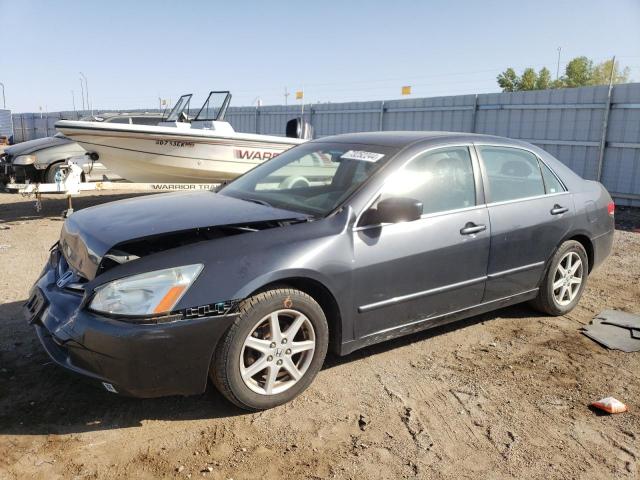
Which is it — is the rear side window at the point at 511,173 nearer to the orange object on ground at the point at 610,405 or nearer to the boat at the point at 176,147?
the orange object on ground at the point at 610,405

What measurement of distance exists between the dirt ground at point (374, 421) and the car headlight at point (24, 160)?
727cm

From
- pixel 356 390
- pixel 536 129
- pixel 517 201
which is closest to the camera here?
pixel 356 390

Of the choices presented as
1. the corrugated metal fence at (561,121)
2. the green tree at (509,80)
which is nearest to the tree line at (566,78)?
the green tree at (509,80)

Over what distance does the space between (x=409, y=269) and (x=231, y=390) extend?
137 centimetres

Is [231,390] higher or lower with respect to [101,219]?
lower

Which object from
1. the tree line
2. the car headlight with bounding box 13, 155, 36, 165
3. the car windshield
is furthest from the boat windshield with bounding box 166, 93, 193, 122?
the tree line

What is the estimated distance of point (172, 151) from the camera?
9.62 m

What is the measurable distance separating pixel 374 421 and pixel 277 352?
0.67 m

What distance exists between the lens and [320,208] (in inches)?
138

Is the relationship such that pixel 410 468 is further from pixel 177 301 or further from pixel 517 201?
pixel 517 201

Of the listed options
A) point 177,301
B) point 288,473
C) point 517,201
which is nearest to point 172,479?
point 288,473

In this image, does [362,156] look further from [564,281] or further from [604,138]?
[604,138]

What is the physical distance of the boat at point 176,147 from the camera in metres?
9.23

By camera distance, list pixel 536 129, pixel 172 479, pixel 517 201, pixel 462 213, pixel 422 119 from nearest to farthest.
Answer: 1. pixel 172 479
2. pixel 462 213
3. pixel 517 201
4. pixel 536 129
5. pixel 422 119
